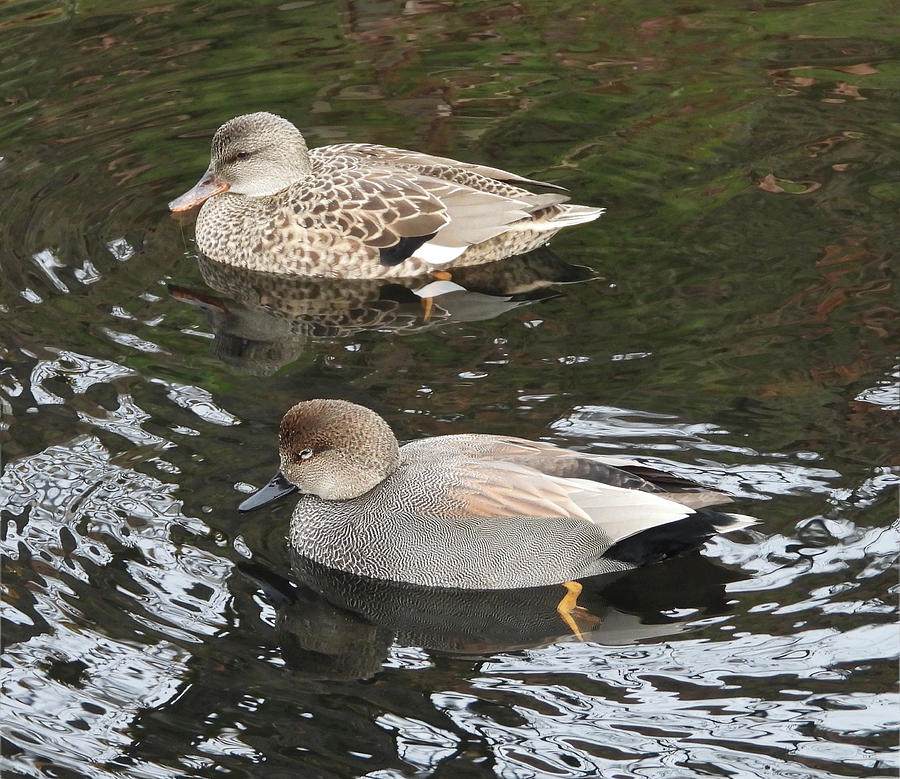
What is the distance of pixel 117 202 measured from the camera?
9.66m

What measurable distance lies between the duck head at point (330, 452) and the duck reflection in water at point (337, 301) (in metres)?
1.50

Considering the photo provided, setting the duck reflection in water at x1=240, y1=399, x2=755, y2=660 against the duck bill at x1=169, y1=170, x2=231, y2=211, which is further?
the duck bill at x1=169, y1=170, x2=231, y2=211

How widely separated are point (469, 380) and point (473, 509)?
1.42 metres

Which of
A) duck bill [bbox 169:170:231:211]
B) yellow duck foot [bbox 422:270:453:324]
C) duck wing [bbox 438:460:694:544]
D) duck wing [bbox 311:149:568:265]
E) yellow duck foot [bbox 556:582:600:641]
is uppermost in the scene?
duck bill [bbox 169:170:231:211]

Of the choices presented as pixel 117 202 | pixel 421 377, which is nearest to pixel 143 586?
pixel 421 377

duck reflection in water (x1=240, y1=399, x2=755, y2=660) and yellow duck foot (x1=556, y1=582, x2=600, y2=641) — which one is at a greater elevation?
→ duck reflection in water (x1=240, y1=399, x2=755, y2=660)

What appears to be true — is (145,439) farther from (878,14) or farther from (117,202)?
(878,14)

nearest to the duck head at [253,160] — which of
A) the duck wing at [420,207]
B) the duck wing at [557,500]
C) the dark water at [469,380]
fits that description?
the duck wing at [420,207]

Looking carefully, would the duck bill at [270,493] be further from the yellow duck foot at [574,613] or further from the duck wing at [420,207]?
the duck wing at [420,207]

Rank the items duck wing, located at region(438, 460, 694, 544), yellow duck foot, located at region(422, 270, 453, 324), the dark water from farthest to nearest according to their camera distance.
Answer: yellow duck foot, located at region(422, 270, 453, 324) → duck wing, located at region(438, 460, 694, 544) → the dark water

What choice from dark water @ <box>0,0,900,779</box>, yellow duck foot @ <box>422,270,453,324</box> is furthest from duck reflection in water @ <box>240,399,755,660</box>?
yellow duck foot @ <box>422,270,453,324</box>

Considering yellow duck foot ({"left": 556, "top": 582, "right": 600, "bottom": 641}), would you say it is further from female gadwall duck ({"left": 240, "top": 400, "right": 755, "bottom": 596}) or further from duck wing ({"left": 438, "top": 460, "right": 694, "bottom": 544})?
duck wing ({"left": 438, "top": 460, "right": 694, "bottom": 544})

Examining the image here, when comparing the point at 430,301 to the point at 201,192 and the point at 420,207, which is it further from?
the point at 201,192

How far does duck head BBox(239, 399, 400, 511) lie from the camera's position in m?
6.35
